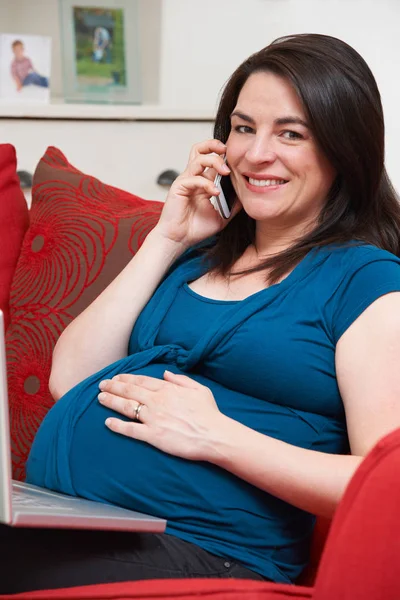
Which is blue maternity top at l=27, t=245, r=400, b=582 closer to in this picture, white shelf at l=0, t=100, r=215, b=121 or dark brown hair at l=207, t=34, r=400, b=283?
dark brown hair at l=207, t=34, r=400, b=283

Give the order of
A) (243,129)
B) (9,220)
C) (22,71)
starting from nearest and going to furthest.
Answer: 1. (243,129)
2. (9,220)
3. (22,71)

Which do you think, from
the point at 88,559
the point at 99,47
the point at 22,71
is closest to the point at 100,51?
the point at 99,47

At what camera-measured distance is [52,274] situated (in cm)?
159

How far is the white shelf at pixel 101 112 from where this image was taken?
262cm

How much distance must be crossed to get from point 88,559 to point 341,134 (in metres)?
0.70

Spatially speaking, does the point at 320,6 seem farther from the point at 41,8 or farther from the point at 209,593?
the point at 209,593

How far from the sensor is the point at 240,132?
1.41m

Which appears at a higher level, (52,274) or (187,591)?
(52,274)

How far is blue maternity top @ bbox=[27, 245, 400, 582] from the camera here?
118cm

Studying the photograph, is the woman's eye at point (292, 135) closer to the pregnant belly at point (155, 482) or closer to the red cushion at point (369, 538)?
the pregnant belly at point (155, 482)

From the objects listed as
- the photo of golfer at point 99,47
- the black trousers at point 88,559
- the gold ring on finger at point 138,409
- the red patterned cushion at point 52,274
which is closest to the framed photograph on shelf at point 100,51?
the photo of golfer at point 99,47

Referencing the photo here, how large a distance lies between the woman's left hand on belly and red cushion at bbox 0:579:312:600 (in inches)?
8.1

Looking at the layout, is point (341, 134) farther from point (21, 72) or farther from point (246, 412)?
point (21, 72)

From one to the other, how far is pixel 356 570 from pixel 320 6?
2107 millimetres
